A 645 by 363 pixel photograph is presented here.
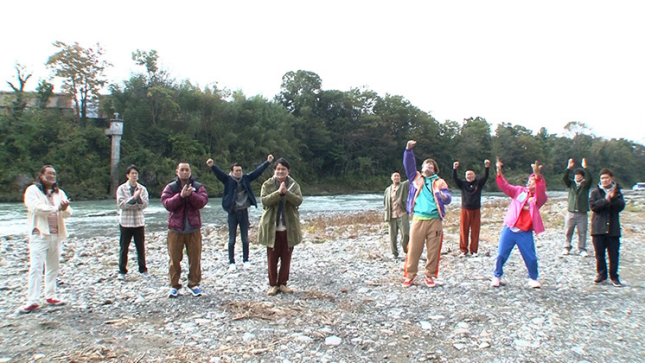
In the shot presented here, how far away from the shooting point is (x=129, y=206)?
675 centimetres

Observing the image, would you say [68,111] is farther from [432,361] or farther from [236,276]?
[432,361]

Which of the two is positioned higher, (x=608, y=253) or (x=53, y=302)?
(x=608, y=253)

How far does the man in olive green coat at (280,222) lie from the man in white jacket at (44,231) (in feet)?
8.72

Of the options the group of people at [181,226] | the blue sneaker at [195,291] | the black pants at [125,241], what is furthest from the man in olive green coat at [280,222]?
the black pants at [125,241]

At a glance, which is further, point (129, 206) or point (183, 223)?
point (129, 206)

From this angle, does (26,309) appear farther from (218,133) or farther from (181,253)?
(218,133)

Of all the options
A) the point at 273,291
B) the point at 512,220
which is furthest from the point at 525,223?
the point at 273,291

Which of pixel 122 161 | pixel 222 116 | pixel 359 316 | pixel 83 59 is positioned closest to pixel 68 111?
pixel 83 59

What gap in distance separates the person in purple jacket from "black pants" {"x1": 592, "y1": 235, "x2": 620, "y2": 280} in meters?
6.04

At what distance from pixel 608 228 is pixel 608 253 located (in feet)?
1.33

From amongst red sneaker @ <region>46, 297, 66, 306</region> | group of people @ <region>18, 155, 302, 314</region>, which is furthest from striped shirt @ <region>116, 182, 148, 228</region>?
red sneaker @ <region>46, 297, 66, 306</region>

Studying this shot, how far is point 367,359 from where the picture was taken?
3693mm

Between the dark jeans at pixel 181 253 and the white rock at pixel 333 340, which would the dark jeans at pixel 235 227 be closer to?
the dark jeans at pixel 181 253

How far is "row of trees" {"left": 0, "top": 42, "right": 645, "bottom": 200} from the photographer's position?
1438 inches
